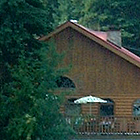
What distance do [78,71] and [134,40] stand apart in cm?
1773

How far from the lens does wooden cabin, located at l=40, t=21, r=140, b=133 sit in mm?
24875

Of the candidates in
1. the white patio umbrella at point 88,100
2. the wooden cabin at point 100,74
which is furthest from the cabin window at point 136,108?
the white patio umbrella at point 88,100

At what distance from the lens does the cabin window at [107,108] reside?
2523 cm

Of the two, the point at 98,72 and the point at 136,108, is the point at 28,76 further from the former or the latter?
the point at 136,108

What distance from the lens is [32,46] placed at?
16359mm

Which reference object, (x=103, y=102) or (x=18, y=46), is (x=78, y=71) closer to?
(x=103, y=102)

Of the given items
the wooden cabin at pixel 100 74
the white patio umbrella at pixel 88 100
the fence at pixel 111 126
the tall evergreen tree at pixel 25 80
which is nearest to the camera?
the tall evergreen tree at pixel 25 80

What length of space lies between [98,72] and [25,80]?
11.6 metres

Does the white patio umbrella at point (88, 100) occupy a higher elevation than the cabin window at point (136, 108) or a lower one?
higher

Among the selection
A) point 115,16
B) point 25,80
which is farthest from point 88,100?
point 115,16

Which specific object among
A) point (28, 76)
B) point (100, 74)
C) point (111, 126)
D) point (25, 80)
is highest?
point (100, 74)

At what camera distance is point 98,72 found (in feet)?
82.9

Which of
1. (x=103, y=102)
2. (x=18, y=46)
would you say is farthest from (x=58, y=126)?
(x=103, y=102)

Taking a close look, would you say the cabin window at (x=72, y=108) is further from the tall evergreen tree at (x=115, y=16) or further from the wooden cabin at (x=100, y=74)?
the tall evergreen tree at (x=115, y=16)
